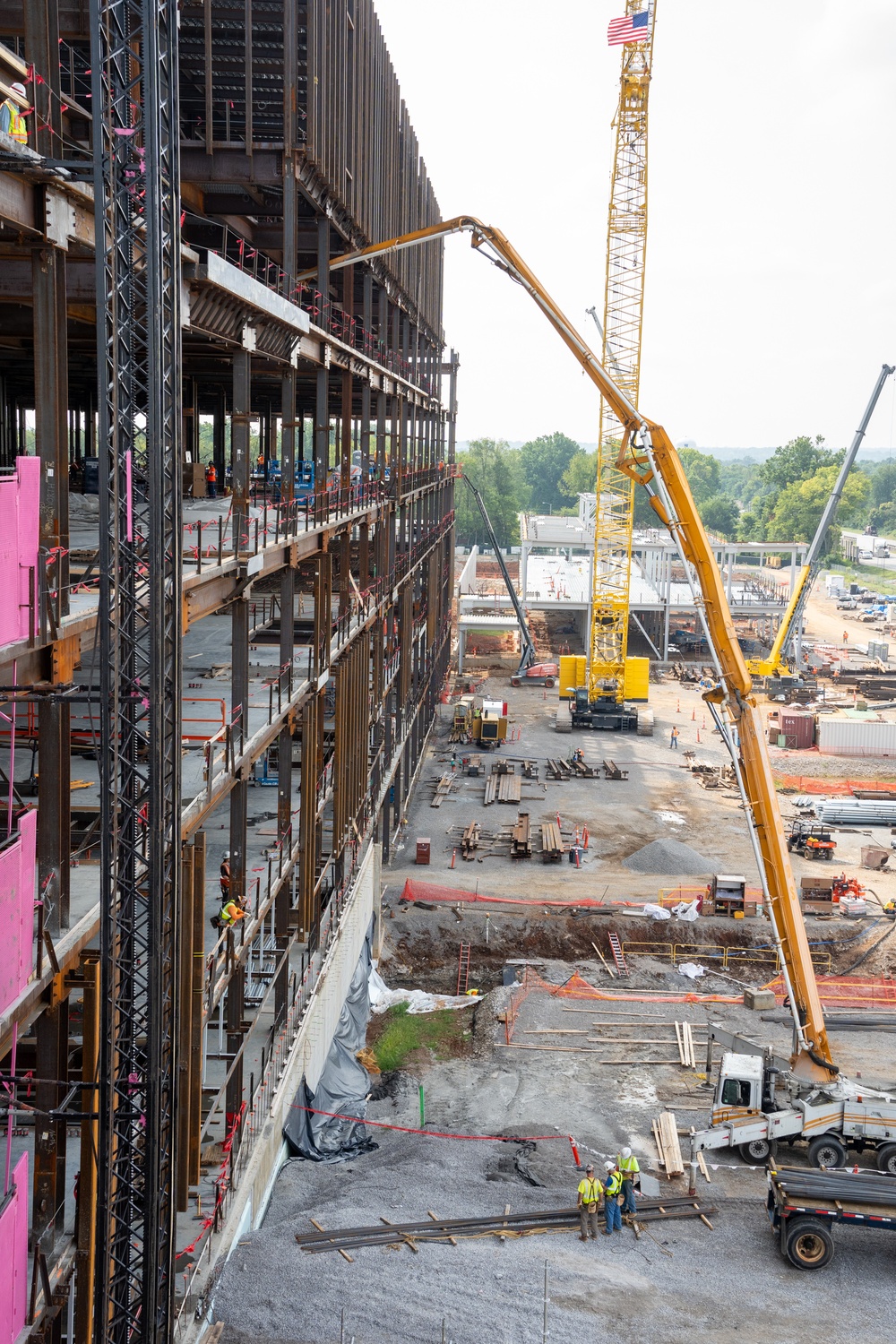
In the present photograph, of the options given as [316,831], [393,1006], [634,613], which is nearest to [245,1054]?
[316,831]

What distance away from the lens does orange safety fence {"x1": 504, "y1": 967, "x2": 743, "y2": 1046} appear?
32.8 m

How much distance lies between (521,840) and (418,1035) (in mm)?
14012

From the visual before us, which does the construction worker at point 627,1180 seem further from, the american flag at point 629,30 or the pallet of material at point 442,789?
the american flag at point 629,30

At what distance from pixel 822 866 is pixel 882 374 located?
115ft

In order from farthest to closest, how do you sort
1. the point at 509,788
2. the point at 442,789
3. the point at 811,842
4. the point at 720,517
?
1. the point at 720,517
2. the point at 509,788
3. the point at 442,789
4. the point at 811,842

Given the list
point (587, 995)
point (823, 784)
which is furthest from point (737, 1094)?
point (823, 784)

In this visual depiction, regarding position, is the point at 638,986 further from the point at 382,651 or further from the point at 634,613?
the point at 634,613

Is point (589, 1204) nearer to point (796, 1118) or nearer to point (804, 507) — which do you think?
point (796, 1118)

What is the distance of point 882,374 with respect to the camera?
222ft

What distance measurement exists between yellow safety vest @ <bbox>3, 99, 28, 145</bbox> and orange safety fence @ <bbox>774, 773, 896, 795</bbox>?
4983 centimetres

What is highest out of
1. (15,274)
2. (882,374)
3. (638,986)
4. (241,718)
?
(882,374)

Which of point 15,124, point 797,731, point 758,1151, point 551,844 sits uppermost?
point 15,124

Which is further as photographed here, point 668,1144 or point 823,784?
point 823,784

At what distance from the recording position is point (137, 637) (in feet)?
39.8
